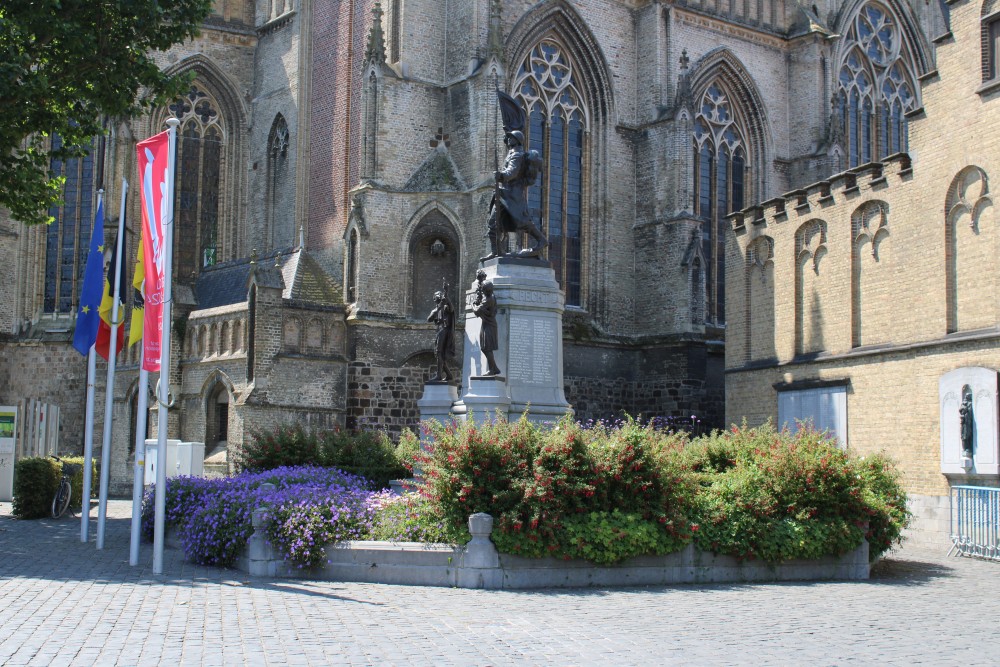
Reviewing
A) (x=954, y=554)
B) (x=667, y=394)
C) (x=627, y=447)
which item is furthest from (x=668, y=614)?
(x=667, y=394)

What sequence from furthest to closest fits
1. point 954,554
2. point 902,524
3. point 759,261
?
point 759,261, point 954,554, point 902,524

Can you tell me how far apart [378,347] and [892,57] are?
2191cm

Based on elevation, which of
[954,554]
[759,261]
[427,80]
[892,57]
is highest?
[892,57]

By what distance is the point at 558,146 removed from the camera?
34.1 metres

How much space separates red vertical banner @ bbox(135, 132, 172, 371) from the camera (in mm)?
14570

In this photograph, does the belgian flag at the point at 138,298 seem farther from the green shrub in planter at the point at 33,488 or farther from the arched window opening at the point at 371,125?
the arched window opening at the point at 371,125

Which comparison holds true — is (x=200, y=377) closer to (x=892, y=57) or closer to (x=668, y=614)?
(x=668, y=614)

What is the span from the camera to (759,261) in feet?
88.1

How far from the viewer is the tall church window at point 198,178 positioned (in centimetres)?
3628

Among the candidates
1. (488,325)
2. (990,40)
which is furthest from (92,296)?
(990,40)

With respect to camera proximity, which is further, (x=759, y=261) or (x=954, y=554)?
(x=759, y=261)

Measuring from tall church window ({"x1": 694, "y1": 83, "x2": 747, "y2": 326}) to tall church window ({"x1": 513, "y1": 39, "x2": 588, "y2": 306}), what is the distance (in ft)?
14.5

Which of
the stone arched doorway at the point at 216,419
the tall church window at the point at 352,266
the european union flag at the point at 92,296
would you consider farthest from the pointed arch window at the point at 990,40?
the stone arched doorway at the point at 216,419

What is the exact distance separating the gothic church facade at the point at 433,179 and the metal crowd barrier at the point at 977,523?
10.7 metres
